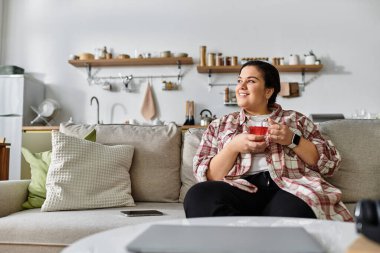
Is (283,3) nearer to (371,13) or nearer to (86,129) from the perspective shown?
(371,13)

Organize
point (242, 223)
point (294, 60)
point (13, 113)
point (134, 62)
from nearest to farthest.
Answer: point (242, 223) → point (13, 113) → point (294, 60) → point (134, 62)

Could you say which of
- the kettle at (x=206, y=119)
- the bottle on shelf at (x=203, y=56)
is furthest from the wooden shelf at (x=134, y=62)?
the kettle at (x=206, y=119)

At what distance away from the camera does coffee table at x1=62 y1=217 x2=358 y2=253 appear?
78cm

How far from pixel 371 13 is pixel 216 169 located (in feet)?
13.1

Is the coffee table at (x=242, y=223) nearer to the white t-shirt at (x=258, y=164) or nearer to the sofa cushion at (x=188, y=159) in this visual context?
the white t-shirt at (x=258, y=164)

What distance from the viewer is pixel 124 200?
1964 mm

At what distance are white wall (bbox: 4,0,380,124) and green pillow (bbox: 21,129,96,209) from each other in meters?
2.82

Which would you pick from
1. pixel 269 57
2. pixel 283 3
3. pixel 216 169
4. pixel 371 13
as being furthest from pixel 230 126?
pixel 371 13

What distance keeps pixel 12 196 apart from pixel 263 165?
3.91 feet

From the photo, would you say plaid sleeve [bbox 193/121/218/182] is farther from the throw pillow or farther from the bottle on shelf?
the bottle on shelf

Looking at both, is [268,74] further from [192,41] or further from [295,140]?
[192,41]

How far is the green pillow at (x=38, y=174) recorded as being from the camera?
2.00 meters

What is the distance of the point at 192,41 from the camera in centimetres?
496

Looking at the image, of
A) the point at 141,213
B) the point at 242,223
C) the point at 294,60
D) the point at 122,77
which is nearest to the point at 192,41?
the point at 122,77
